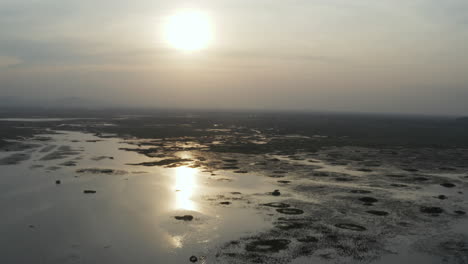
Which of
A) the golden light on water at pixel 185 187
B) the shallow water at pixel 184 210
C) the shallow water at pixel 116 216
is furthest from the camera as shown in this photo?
the golden light on water at pixel 185 187

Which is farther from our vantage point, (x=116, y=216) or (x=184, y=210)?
(x=184, y=210)

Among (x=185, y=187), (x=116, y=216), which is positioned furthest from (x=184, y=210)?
(x=185, y=187)

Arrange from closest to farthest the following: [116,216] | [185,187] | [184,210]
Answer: [116,216], [184,210], [185,187]

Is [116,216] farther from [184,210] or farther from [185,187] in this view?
[185,187]

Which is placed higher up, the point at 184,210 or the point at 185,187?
the point at 185,187

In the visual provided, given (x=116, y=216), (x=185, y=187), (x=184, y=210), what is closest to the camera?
(x=116, y=216)

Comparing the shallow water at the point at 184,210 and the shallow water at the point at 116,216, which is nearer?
the shallow water at the point at 116,216

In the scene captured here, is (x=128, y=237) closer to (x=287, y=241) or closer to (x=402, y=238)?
(x=287, y=241)

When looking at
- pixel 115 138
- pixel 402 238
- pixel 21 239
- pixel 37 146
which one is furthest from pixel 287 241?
pixel 115 138
